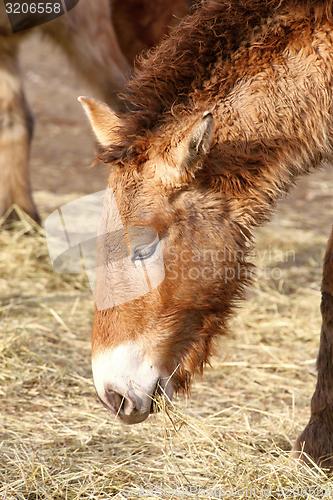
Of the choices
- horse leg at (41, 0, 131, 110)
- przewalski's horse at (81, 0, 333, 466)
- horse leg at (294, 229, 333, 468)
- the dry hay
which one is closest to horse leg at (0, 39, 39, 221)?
the dry hay

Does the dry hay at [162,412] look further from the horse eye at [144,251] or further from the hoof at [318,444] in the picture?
the horse eye at [144,251]

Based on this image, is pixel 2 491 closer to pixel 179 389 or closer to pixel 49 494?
pixel 49 494

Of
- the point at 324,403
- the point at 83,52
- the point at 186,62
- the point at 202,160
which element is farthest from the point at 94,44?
the point at 324,403

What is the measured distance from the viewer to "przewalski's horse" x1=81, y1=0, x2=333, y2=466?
12.0 ft

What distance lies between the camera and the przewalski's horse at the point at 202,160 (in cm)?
366

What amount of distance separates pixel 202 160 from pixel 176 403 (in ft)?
4.87

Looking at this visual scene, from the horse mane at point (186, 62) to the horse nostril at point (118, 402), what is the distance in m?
0.85

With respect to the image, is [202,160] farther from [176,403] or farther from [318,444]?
[176,403]

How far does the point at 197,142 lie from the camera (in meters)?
3.54

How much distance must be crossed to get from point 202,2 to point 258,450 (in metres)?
1.84

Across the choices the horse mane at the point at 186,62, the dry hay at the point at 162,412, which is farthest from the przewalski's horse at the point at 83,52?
the horse mane at the point at 186,62

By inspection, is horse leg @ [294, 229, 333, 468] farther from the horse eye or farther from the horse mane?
the horse mane

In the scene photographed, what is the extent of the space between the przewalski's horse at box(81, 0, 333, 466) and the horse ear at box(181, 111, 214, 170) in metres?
0.01

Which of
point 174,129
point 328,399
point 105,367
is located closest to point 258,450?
point 328,399
